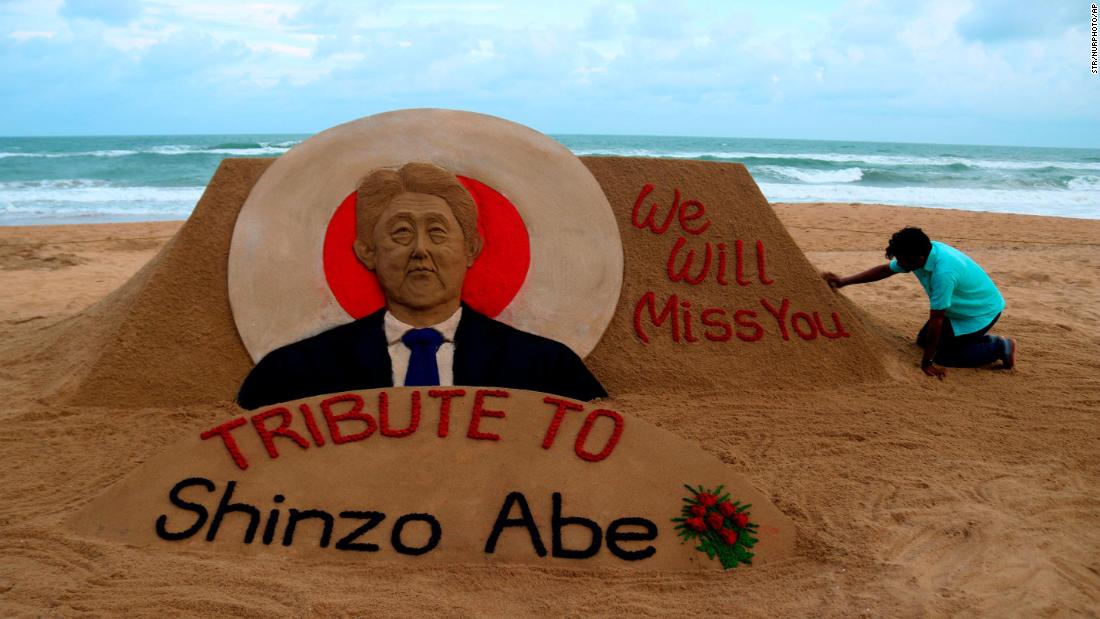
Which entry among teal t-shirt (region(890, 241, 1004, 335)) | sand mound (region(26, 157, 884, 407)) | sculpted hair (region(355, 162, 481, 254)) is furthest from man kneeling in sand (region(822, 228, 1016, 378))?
sculpted hair (region(355, 162, 481, 254))

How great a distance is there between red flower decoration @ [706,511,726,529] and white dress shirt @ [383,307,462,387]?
56.7 inches

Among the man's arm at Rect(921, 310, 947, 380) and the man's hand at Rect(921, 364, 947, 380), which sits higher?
the man's arm at Rect(921, 310, 947, 380)

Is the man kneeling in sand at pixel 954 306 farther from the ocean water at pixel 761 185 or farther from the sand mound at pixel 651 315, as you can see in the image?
the ocean water at pixel 761 185

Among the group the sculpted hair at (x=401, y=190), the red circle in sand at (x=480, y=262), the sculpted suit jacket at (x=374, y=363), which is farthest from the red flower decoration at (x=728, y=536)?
the sculpted hair at (x=401, y=190)

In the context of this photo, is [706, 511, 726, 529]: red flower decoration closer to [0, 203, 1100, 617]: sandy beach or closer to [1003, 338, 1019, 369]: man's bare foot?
[0, 203, 1100, 617]: sandy beach

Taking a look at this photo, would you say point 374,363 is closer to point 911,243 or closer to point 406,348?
point 406,348

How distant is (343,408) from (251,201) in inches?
56.0

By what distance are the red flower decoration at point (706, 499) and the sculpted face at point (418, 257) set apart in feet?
5.33

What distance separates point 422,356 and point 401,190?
0.87 meters

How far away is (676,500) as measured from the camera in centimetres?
335

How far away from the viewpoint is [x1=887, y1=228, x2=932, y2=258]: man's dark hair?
5.08 m

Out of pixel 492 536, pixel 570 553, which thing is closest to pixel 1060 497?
pixel 570 553

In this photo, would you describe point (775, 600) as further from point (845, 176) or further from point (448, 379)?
point (845, 176)

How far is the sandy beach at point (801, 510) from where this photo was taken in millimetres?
2848
